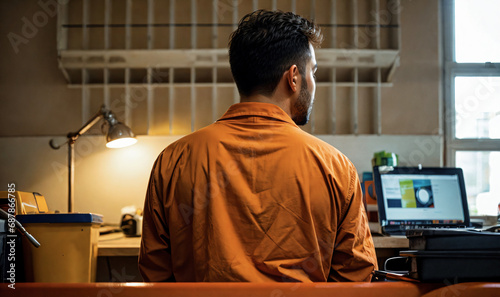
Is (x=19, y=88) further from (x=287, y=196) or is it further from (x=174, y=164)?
(x=287, y=196)

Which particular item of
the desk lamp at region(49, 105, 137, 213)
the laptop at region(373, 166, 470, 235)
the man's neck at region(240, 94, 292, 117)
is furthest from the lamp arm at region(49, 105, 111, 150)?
the man's neck at region(240, 94, 292, 117)

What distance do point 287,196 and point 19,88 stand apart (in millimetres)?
2584

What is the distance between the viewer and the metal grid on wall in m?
3.04

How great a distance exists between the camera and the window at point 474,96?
308cm

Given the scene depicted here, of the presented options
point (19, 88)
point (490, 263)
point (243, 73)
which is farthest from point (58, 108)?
point (490, 263)

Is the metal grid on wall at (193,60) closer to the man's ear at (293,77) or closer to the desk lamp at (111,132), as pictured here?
the desk lamp at (111,132)

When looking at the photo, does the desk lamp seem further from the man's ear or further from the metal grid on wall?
the man's ear

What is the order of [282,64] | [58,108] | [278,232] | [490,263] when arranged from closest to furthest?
[490,263] → [278,232] → [282,64] → [58,108]

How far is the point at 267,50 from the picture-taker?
4.08 feet

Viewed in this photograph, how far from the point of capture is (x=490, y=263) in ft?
2.93

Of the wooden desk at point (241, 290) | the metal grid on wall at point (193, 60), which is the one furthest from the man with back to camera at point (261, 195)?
the metal grid on wall at point (193, 60)
